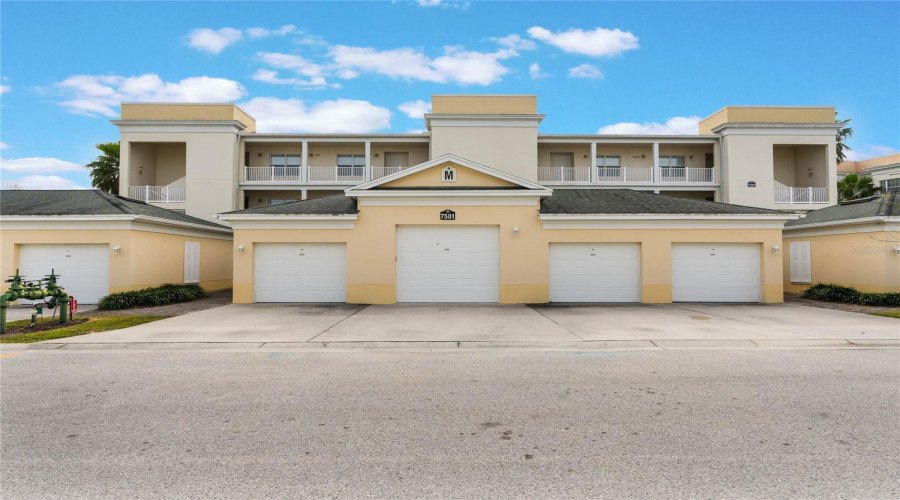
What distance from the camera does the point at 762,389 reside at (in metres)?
5.72

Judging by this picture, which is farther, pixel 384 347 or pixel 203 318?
pixel 203 318

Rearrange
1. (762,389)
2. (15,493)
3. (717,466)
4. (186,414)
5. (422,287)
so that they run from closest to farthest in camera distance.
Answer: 1. (15,493)
2. (717,466)
3. (186,414)
4. (762,389)
5. (422,287)

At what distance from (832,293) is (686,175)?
13706 millimetres

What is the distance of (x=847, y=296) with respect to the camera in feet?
52.2

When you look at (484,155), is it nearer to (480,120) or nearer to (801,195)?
(480,120)

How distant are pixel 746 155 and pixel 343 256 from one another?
2523cm

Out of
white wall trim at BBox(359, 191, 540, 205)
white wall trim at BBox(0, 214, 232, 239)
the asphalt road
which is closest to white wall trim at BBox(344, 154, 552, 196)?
white wall trim at BBox(359, 191, 540, 205)

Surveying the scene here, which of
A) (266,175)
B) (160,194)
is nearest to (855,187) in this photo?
(266,175)

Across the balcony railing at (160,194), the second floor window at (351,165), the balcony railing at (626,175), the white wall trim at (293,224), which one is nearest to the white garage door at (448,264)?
the white wall trim at (293,224)

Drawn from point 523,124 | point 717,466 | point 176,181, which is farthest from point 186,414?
point 176,181

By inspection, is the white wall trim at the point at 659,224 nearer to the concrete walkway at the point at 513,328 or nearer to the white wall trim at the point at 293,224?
the concrete walkway at the point at 513,328

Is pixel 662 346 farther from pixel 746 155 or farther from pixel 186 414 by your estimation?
pixel 746 155

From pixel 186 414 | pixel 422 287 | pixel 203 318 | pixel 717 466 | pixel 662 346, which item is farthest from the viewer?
pixel 422 287

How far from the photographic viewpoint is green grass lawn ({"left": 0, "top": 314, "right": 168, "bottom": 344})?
8969 mm
